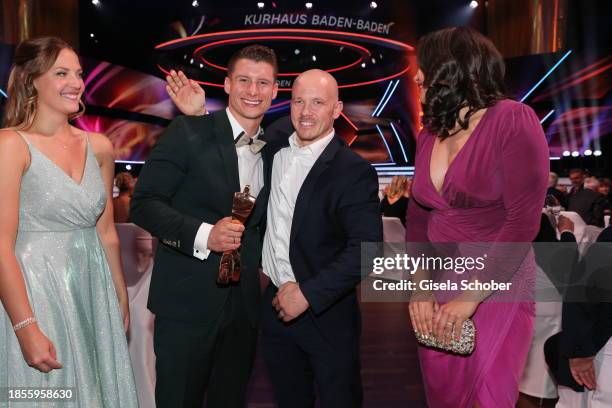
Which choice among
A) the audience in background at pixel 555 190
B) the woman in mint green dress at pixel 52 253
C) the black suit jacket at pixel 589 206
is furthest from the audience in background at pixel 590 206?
the woman in mint green dress at pixel 52 253

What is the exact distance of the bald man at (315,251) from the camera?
2.29 m

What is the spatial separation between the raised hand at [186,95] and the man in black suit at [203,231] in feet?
0.80

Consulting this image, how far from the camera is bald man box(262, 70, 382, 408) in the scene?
2.29 metres

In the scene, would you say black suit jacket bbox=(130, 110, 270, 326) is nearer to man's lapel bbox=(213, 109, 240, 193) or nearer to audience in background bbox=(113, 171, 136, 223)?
man's lapel bbox=(213, 109, 240, 193)

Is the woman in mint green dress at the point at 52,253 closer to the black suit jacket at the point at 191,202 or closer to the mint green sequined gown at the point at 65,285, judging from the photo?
the mint green sequined gown at the point at 65,285

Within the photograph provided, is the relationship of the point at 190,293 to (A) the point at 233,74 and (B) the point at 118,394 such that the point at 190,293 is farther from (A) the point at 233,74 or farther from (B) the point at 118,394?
(A) the point at 233,74

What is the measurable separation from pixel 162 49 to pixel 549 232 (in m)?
10.3

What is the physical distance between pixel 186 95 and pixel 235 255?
92 centimetres

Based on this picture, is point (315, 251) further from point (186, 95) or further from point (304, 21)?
point (304, 21)

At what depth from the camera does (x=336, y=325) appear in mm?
2441

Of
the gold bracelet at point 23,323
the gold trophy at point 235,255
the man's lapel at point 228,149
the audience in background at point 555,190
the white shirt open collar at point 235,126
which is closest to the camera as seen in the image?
the gold bracelet at point 23,323

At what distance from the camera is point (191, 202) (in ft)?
7.83

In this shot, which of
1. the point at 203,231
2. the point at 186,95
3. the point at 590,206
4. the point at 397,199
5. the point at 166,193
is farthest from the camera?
the point at 397,199

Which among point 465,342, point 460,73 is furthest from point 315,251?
point 460,73
